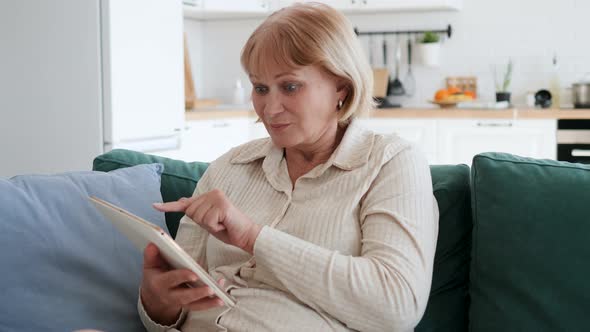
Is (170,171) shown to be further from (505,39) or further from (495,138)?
(505,39)

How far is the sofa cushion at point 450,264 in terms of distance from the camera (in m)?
1.80

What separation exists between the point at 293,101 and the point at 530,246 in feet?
1.90

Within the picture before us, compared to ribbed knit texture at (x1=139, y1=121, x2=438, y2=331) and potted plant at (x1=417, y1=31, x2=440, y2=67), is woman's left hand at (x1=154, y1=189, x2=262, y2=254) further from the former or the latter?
potted plant at (x1=417, y1=31, x2=440, y2=67)

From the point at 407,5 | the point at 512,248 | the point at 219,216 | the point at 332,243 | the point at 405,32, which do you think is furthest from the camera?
the point at 405,32

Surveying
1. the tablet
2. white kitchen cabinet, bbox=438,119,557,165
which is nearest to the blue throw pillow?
the tablet

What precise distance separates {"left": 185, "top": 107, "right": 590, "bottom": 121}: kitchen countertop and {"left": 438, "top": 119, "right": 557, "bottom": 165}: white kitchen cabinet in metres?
0.03

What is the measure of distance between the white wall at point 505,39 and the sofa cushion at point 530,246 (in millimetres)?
3590

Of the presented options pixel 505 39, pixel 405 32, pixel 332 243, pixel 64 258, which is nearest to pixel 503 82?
pixel 505 39

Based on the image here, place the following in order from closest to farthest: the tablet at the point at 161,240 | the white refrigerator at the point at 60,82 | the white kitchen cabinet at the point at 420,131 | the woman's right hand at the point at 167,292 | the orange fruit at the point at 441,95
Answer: the tablet at the point at 161,240, the woman's right hand at the point at 167,292, the white refrigerator at the point at 60,82, the white kitchen cabinet at the point at 420,131, the orange fruit at the point at 441,95

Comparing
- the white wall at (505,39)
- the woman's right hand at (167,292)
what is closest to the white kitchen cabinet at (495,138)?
the white wall at (505,39)

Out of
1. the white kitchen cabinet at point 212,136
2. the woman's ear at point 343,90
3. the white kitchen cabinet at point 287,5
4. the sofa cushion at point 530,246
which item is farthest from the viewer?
the white kitchen cabinet at point 287,5

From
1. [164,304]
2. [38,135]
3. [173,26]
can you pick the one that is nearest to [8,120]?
[38,135]

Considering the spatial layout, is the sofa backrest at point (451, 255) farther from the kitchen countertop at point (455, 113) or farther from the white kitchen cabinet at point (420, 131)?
the white kitchen cabinet at point (420, 131)

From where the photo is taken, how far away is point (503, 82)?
5234 millimetres
